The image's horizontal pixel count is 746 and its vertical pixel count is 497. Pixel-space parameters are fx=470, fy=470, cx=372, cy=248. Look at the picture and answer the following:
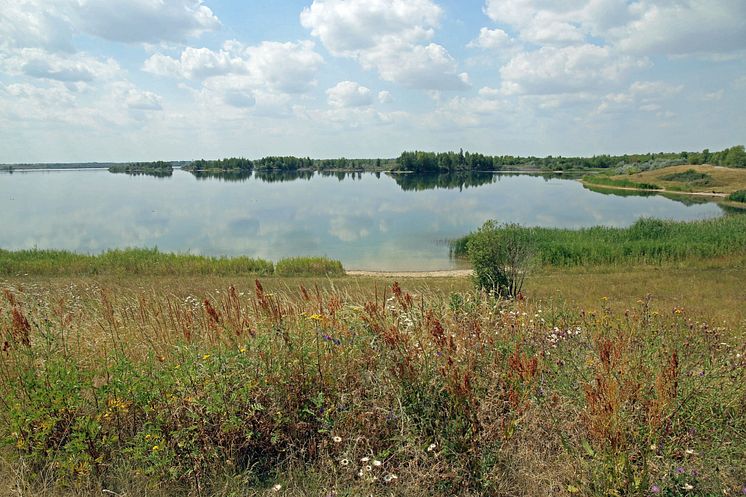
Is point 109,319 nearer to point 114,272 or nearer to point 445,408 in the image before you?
point 445,408

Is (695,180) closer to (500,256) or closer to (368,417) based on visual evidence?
(500,256)

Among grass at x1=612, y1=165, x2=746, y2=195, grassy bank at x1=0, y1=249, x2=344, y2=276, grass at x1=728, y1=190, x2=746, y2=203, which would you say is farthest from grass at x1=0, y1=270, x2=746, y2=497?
grass at x1=612, y1=165, x2=746, y2=195

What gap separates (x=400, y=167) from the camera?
196500 mm

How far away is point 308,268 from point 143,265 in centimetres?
806

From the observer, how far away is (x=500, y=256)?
15.5 m

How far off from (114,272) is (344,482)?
22377mm

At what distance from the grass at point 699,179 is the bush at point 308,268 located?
81235mm

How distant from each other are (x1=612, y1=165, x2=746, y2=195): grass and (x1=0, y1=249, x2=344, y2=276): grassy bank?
82.8 m

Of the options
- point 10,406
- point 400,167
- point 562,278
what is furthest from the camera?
point 400,167

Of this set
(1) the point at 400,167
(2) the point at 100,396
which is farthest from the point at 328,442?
(1) the point at 400,167

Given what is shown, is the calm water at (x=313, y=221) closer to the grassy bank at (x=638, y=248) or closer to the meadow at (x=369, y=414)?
the grassy bank at (x=638, y=248)

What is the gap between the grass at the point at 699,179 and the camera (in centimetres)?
8394

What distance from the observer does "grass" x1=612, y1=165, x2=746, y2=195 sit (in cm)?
8394

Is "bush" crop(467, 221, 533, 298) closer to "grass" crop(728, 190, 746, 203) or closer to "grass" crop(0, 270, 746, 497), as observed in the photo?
"grass" crop(0, 270, 746, 497)
